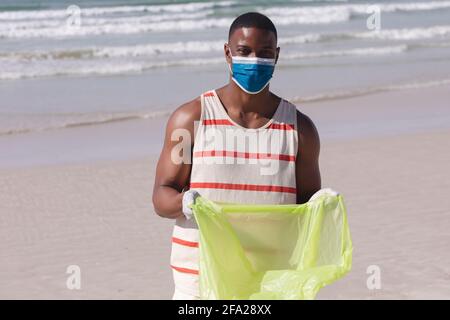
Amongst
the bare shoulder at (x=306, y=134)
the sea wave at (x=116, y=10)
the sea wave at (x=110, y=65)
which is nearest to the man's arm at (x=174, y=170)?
the bare shoulder at (x=306, y=134)

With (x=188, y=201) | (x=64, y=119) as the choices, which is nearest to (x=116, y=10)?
(x=64, y=119)

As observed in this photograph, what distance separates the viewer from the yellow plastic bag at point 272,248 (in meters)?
3.47

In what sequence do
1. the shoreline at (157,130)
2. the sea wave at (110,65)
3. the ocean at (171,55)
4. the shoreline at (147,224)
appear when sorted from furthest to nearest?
the sea wave at (110,65) < the ocean at (171,55) < the shoreline at (157,130) < the shoreline at (147,224)

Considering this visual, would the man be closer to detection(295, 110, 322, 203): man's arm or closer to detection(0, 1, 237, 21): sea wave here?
detection(295, 110, 322, 203): man's arm

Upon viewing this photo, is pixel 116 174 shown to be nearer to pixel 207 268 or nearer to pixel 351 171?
pixel 351 171

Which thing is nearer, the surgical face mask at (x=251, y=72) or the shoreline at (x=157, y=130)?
the surgical face mask at (x=251, y=72)

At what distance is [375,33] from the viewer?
82.5ft

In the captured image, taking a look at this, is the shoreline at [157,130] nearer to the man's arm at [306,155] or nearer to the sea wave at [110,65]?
the sea wave at [110,65]

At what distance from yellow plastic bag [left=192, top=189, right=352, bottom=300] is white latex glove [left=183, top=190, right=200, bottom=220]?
21mm

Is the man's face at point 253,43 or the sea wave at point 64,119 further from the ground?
the sea wave at point 64,119

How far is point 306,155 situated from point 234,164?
27 cm

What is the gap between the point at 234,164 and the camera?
3549 mm
